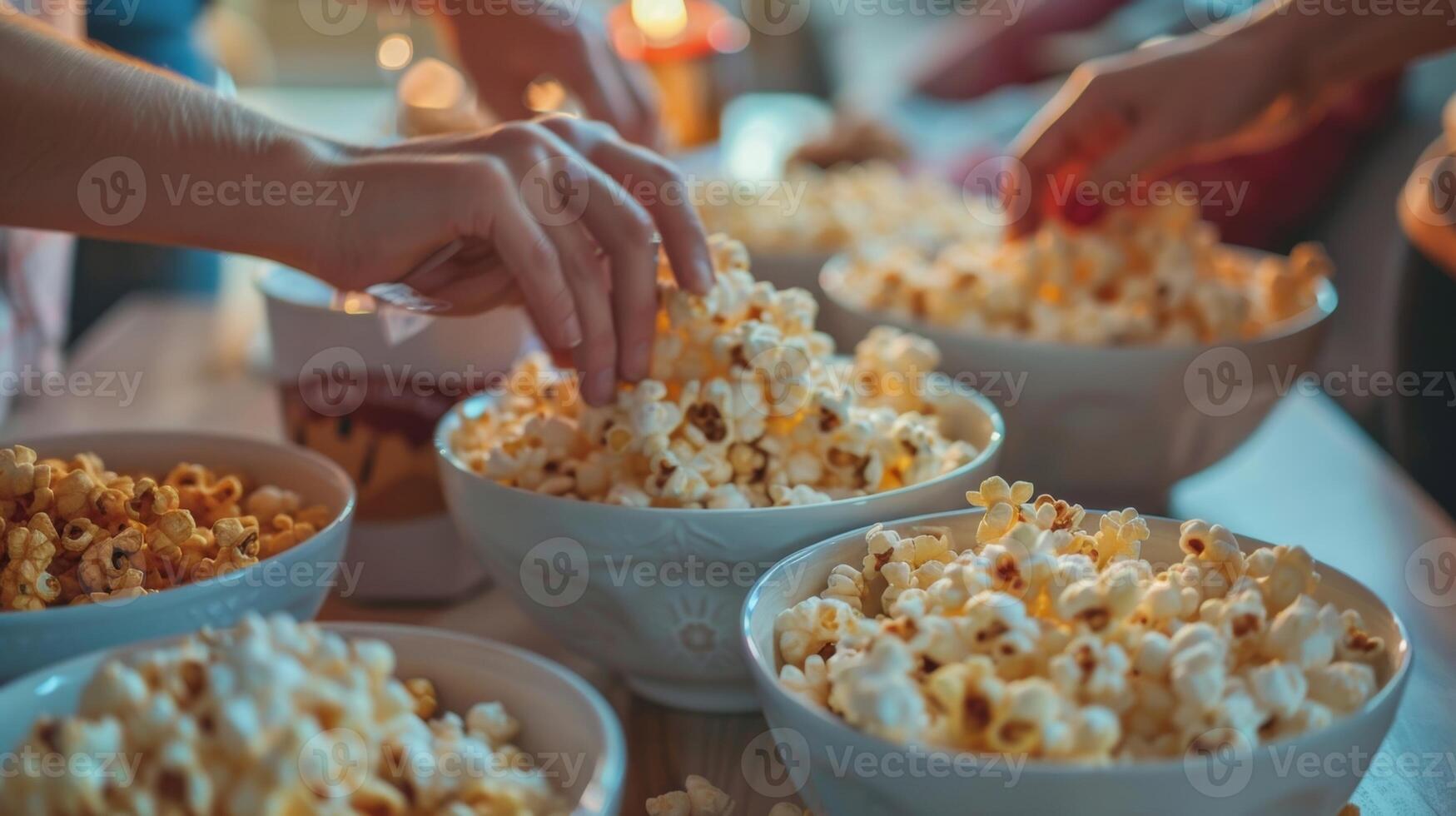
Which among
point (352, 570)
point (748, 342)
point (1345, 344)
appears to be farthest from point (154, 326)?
point (1345, 344)

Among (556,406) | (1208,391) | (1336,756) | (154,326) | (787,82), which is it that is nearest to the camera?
(1336,756)

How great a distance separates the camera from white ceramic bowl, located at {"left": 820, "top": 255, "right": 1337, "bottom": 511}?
103 centimetres

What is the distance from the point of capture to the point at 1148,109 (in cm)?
122

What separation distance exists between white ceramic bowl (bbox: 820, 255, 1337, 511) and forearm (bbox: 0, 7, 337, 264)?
0.56 m

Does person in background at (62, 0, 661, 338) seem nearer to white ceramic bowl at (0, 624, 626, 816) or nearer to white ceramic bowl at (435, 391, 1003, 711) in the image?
white ceramic bowl at (435, 391, 1003, 711)

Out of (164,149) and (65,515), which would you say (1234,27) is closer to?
(164,149)

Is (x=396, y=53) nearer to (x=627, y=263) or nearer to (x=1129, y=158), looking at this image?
(x=1129, y=158)

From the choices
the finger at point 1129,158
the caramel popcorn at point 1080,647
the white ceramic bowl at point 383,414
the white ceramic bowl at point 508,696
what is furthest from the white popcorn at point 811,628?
the finger at point 1129,158

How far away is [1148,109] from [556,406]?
2.32ft

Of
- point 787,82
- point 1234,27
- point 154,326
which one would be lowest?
point 787,82

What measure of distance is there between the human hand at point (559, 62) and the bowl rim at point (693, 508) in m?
0.47

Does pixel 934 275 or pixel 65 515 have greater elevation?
pixel 65 515

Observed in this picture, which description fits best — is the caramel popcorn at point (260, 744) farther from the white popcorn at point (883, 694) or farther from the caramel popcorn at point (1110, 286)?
the caramel popcorn at point (1110, 286)

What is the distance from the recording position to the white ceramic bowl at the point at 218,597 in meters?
0.62
